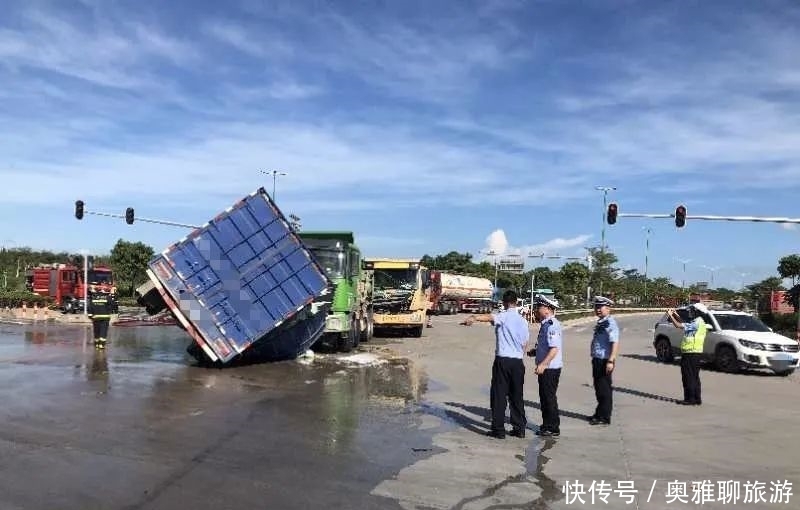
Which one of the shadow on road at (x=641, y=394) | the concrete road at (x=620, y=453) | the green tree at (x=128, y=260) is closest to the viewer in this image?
the concrete road at (x=620, y=453)

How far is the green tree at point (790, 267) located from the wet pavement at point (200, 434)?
2081 inches

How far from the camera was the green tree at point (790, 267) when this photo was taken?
58.0 meters

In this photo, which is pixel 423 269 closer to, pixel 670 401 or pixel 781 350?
pixel 781 350

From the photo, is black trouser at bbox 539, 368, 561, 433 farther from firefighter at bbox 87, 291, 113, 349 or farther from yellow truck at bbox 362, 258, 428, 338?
yellow truck at bbox 362, 258, 428, 338

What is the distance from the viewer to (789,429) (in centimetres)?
983

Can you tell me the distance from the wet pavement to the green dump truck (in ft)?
9.47

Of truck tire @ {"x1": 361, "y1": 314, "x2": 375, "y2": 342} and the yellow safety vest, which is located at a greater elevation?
the yellow safety vest

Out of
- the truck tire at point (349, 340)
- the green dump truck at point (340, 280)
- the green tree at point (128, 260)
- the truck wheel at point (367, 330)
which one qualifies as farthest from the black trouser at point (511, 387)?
the green tree at point (128, 260)

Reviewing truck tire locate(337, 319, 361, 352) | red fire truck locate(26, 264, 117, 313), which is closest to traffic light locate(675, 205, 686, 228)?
truck tire locate(337, 319, 361, 352)

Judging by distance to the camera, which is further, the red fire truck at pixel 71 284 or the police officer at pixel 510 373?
the red fire truck at pixel 71 284

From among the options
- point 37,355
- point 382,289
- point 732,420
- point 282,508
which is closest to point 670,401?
point 732,420

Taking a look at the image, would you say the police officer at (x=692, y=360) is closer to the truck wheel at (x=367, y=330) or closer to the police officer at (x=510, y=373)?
the police officer at (x=510, y=373)

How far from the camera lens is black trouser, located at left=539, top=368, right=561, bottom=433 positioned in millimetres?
8891

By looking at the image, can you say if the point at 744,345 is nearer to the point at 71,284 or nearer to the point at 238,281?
the point at 238,281
